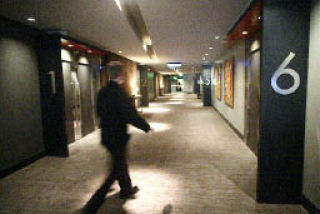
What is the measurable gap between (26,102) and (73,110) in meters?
1.81

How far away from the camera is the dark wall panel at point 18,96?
173 inches

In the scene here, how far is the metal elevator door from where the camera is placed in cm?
683

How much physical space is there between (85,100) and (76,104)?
0.71 metres

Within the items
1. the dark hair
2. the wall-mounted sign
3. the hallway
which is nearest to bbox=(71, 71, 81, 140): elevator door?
the hallway

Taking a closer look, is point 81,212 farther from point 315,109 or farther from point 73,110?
point 73,110

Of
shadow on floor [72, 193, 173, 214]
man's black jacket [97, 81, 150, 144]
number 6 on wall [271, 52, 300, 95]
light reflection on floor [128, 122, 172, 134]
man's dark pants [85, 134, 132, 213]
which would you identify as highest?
number 6 on wall [271, 52, 300, 95]

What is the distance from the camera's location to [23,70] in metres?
4.93

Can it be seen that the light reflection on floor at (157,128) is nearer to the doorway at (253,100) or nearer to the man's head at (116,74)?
the doorway at (253,100)

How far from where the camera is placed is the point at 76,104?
697 cm

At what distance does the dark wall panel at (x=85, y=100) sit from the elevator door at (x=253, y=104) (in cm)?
485

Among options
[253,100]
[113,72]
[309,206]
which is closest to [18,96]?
[113,72]

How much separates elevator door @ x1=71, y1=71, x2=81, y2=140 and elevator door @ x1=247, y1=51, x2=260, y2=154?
15.5 feet

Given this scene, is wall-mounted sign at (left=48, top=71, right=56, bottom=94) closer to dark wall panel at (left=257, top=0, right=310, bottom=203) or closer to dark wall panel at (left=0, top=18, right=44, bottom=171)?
dark wall panel at (left=0, top=18, right=44, bottom=171)

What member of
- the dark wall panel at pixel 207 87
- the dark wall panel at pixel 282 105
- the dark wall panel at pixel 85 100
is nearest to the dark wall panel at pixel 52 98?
the dark wall panel at pixel 85 100
